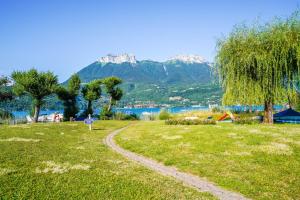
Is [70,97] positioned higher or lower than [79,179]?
higher

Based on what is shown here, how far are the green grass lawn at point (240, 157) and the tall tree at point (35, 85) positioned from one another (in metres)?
40.7

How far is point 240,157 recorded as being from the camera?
2219cm

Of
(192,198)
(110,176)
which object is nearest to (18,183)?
(110,176)

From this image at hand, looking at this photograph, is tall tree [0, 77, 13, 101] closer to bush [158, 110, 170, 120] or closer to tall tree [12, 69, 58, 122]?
tall tree [12, 69, 58, 122]

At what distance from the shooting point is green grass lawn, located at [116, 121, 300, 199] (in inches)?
629

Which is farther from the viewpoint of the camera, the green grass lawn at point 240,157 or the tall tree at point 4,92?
the tall tree at point 4,92

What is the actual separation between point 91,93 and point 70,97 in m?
5.96

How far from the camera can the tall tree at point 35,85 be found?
65562 millimetres

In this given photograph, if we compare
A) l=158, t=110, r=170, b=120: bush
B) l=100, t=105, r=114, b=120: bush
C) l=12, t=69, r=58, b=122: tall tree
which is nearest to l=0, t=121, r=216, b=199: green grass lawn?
l=12, t=69, r=58, b=122: tall tree

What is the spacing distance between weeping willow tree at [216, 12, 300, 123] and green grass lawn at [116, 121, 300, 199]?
35.8ft

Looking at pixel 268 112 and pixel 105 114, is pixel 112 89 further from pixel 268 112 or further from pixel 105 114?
pixel 268 112

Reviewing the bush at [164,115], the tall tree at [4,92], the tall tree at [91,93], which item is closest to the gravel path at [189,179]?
the bush at [164,115]

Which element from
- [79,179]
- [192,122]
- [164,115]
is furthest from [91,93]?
[79,179]

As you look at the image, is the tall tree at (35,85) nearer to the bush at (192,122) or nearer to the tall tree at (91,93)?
the tall tree at (91,93)
